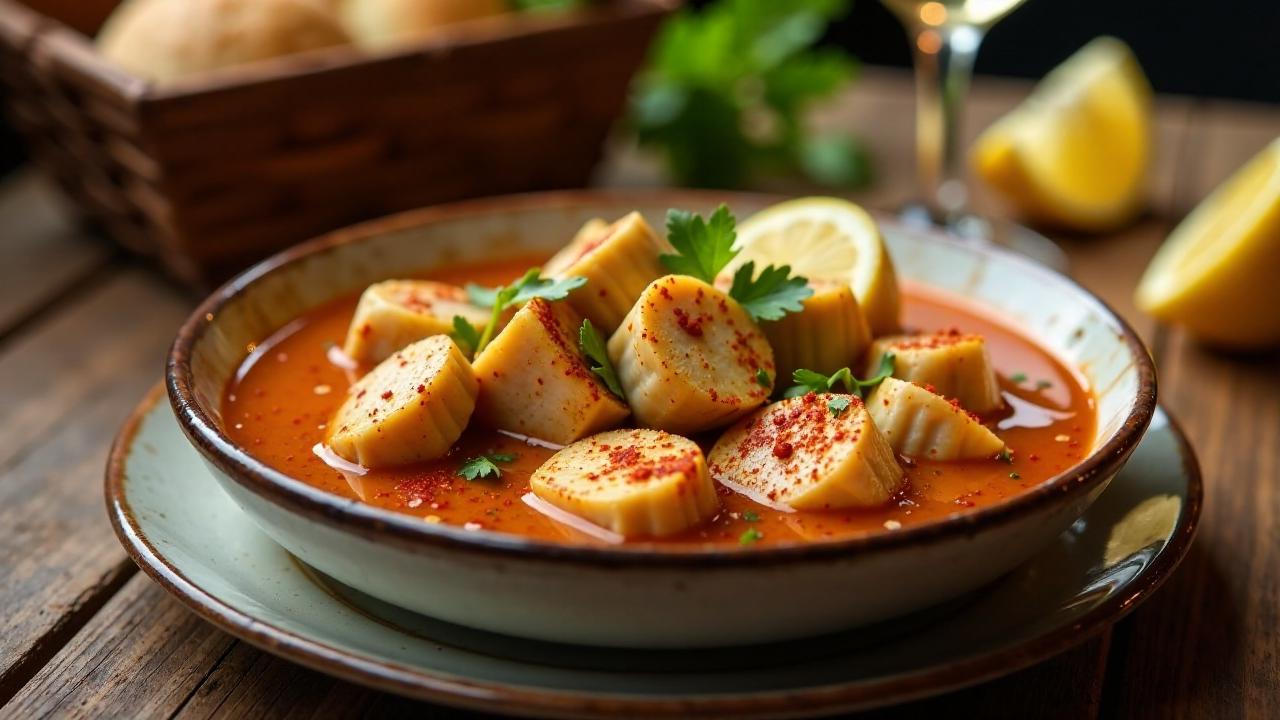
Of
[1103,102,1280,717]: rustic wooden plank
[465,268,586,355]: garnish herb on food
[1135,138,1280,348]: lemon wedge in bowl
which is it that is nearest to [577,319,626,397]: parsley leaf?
[465,268,586,355]: garnish herb on food

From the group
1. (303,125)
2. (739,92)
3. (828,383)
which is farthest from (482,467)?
(739,92)

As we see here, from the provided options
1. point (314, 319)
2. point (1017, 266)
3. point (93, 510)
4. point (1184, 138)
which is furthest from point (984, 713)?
point (1184, 138)

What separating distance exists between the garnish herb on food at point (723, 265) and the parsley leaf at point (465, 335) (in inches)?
11.6

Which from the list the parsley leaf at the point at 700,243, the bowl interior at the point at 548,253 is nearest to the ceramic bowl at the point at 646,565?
the bowl interior at the point at 548,253

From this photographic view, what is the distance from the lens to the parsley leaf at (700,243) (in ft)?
6.23

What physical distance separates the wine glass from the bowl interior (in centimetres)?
78

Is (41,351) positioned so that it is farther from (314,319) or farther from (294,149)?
(314,319)

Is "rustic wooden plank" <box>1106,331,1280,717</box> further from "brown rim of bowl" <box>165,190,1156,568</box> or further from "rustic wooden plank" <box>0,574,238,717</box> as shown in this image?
"rustic wooden plank" <box>0,574,238,717</box>

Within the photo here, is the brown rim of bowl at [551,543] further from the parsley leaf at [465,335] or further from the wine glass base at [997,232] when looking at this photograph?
the wine glass base at [997,232]

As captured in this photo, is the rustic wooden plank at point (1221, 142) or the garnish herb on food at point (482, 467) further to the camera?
the rustic wooden plank at point (1221, 142)

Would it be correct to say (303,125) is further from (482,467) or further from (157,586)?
(482,467)

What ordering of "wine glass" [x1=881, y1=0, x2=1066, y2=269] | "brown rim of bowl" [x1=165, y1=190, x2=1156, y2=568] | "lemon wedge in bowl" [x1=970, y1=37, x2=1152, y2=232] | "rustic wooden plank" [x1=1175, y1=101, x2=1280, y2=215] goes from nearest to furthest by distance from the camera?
"brown rim of bowl" [x1=165, y1=190, x2=1156, y2=568]
"wine glass" [x1=881, y1=0, x2=1066, y2=269]
"lemon wedge in bowl" [x1=970, y1=37, x2=1152, y2=232]
"rustic wooden plank" [x1=1175, y1=101, x2=1280, y2=215]

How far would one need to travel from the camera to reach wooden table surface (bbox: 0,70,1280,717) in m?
1.58

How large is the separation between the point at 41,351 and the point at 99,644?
1205 mm
